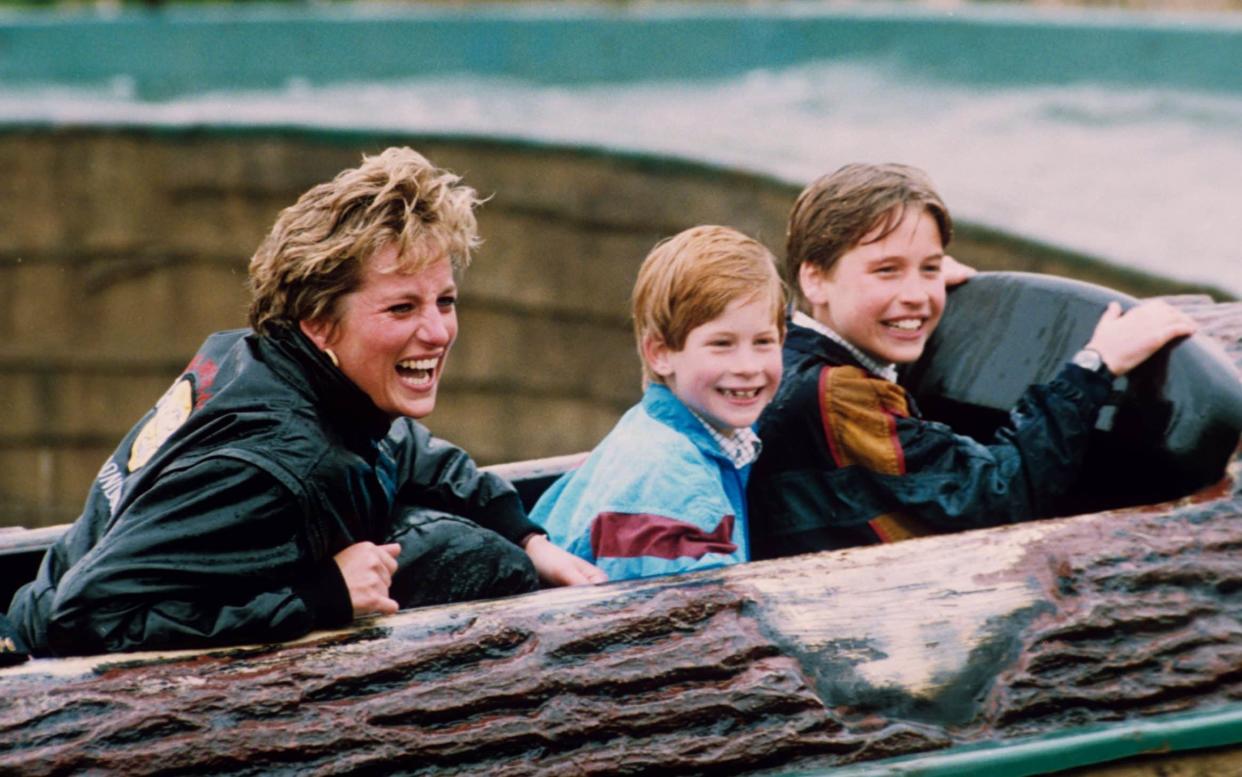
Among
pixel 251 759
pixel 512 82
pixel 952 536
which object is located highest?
pixel 512 82

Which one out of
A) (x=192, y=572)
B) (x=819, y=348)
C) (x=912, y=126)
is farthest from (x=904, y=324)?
(x=912, y=126)

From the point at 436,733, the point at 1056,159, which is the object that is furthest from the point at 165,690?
the point at 1056,159

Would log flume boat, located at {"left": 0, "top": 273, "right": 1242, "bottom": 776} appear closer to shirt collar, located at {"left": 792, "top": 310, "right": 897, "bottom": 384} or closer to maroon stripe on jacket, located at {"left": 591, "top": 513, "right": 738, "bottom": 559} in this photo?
maroon stripe on jacket, located at {"left": 591, "top": 513, "right": 738, "bottom": 559}

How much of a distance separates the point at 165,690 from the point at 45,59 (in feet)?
25.9

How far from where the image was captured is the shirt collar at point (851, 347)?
2479mm

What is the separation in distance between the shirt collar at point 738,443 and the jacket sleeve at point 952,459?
106 mm

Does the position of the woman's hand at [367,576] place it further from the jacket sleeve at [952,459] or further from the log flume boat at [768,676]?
the jacket sleeve at [952,459]

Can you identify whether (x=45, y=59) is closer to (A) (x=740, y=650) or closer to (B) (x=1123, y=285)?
(B) (x=1123, y=285)

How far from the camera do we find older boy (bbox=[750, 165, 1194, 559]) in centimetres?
237

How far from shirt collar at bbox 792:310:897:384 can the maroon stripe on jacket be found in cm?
37

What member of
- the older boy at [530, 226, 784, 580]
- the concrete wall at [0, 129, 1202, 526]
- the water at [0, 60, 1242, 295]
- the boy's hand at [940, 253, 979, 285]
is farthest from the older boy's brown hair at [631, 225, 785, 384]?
the concrete wall at [0, 129, 1202, 526]

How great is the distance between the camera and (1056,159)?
269 inches

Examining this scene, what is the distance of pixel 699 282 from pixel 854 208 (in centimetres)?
30

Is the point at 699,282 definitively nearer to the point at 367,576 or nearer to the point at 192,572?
the point at 367,576
